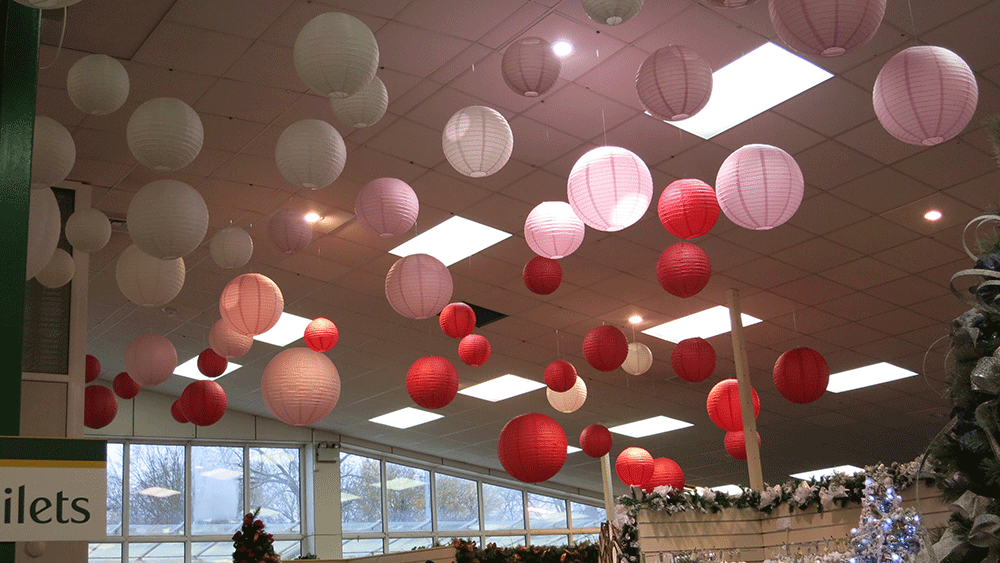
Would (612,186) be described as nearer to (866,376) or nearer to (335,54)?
(335,54)

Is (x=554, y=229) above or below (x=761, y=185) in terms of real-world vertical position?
above

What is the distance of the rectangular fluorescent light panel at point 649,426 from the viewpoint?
14.2 m

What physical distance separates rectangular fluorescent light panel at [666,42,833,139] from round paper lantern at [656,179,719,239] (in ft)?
1.89

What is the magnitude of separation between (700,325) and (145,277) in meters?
6.81

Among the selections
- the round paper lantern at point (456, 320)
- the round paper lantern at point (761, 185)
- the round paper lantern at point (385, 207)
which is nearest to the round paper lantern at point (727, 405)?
the round paper lantern at point (456, 320)

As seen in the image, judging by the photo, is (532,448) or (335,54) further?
(532,448)

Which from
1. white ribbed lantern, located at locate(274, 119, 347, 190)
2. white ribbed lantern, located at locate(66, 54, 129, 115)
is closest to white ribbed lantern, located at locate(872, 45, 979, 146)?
white ribbed lantern, located at locate(274, 119, 347, 190)

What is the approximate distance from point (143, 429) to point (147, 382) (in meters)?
8.08

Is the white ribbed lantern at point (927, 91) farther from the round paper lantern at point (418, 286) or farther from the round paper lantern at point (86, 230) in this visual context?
the round paper lantern at point (86, 230)

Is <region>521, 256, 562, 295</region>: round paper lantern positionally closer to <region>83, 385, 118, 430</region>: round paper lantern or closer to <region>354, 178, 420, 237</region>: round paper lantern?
<region>354, 178, 420, 237</region>: round paper lantern

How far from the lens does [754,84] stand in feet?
20.7

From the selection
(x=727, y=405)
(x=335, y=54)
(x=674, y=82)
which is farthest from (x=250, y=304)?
(x=727, y=405)

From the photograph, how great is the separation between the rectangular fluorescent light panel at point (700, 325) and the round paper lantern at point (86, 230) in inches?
256

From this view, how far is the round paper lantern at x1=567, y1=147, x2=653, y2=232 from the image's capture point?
469cm
